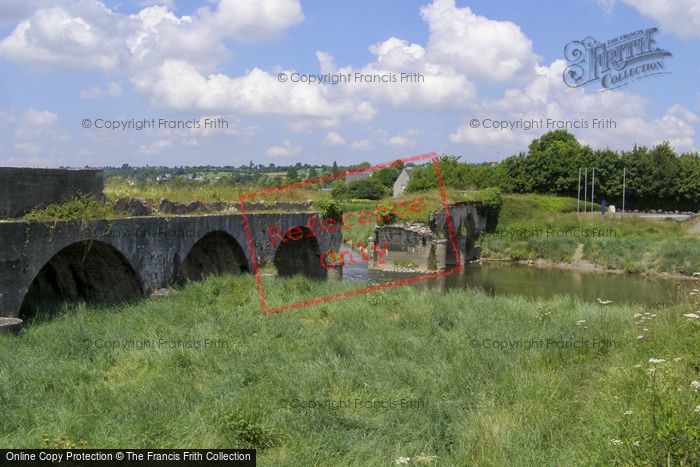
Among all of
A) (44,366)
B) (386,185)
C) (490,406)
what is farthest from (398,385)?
(386,185)

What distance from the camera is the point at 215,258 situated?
50.2ft

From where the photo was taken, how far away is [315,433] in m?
5.57

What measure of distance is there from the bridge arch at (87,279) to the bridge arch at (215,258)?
330 cm

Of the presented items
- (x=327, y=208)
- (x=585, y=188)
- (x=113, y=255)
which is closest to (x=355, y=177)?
(x=585, y=188)

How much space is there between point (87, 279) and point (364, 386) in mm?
7081

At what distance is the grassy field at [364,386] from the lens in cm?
510

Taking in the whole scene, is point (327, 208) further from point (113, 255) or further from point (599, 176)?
point (599, 176)

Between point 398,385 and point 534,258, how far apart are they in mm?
30611

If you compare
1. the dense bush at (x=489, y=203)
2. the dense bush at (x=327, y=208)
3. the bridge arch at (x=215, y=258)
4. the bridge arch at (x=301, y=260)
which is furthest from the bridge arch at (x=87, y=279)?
the dense bush at (x=489, y=203)

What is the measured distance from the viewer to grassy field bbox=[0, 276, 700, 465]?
16.7ft

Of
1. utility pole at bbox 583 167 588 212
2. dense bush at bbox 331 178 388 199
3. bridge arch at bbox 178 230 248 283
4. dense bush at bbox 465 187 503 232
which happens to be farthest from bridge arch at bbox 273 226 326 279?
dense bush at bbox 331 178 388 199

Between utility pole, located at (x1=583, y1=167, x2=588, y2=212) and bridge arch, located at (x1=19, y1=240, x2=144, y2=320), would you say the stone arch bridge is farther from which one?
utility pole, located at (x1=583, y1=167, x2=588, y2=212)

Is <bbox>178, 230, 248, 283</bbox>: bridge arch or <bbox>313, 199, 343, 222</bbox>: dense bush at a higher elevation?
<bbox>313, 199, 343, 222</bbox>: dense bush

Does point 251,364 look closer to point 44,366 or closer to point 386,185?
point 44,366
